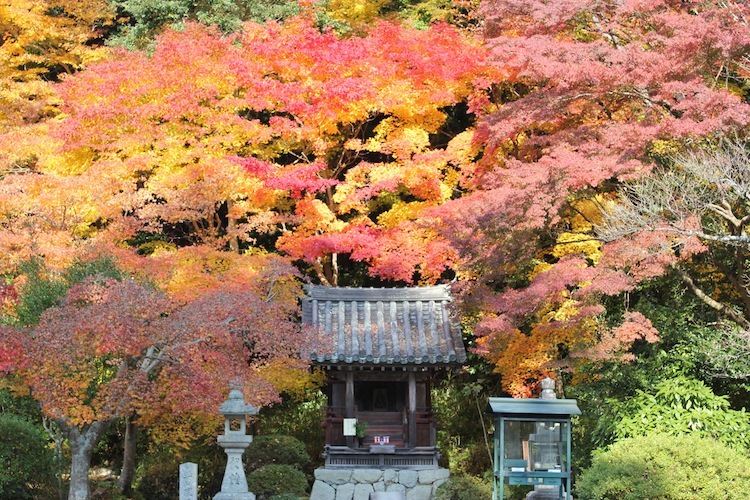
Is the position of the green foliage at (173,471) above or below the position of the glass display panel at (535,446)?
below

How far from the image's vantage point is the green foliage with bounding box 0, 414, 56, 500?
40.2ft

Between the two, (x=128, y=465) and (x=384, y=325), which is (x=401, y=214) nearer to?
(x=384, y=325)

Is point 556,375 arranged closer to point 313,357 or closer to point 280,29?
point 313,357

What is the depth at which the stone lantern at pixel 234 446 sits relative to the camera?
1050cm

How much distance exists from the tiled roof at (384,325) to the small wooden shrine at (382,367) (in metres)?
0.02

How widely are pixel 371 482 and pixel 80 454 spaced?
5379 millimetres

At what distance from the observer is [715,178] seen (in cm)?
1137

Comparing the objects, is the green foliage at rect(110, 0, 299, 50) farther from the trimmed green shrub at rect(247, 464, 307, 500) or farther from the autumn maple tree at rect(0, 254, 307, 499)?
the trimmed green shrub at rect(247, 464, 307, 500)

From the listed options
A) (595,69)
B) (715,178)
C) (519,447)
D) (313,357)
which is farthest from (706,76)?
(313,357)

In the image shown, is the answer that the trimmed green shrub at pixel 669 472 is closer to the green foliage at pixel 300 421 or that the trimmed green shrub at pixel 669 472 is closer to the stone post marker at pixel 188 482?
the stone post marker at pixel 188 482

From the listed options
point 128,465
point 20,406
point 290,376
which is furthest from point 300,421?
point 20,406

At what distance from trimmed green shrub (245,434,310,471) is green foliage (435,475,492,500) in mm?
2493

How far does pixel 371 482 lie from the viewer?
15172 millimetres

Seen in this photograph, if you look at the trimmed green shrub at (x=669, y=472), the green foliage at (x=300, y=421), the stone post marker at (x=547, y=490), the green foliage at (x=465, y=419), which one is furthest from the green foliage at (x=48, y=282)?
the green foliage at (x=465, y=419)
